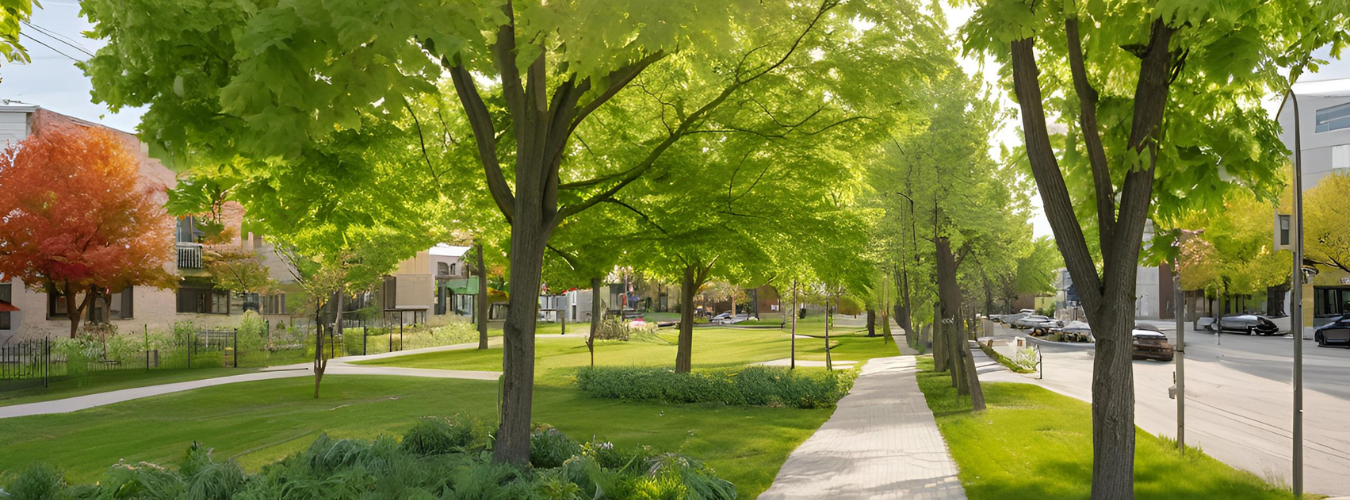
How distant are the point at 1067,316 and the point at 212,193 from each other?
88.7 metres

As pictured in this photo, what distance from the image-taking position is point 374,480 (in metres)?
6.90

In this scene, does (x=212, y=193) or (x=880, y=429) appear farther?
(x=880, y=429)

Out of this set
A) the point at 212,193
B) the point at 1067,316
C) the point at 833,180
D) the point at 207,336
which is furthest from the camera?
the point at 1067,316

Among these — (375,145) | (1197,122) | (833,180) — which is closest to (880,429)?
(833,180)

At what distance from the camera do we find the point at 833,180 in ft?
46.5

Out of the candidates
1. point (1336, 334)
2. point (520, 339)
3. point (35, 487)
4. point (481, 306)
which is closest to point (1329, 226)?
point (1336, 334)

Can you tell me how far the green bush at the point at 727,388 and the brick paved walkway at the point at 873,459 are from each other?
810 mm

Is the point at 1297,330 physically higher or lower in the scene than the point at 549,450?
higher

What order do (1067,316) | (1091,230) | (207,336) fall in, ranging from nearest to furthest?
(1091,230)
(207,336)
(1067,316)

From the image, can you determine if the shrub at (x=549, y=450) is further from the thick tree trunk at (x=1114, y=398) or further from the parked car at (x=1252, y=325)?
the parked car at (x=1252, y=325)

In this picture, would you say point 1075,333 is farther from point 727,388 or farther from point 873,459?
point 873,459

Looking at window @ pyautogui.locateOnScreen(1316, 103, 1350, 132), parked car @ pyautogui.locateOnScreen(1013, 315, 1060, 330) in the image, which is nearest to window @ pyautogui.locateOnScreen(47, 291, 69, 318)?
parked car @ pyautogui.locateOnScreen(1013, 315, 1060, 330)

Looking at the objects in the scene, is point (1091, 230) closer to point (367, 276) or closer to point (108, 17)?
point (108, 17)

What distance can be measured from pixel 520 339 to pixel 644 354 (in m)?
29.7
